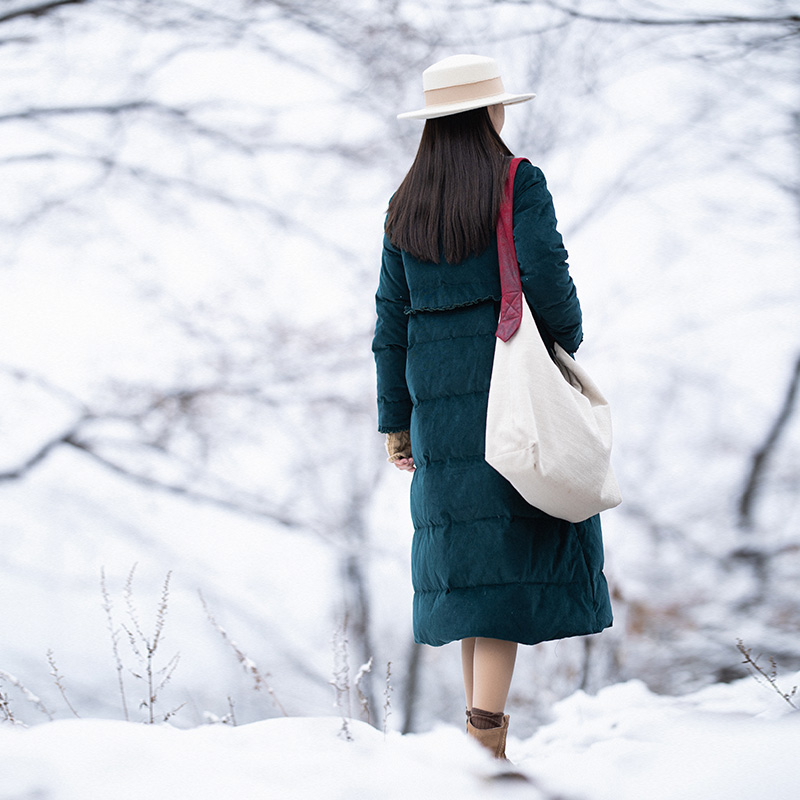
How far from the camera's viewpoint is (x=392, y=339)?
1.49 m

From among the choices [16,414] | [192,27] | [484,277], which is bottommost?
[16,414]

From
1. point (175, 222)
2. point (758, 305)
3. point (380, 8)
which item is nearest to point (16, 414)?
point (175, 222)

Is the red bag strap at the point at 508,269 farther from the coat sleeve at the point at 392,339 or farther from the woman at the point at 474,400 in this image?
the coat sleeve at the point at 392,339

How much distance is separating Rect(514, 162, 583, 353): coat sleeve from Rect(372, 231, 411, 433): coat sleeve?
25 centimetres

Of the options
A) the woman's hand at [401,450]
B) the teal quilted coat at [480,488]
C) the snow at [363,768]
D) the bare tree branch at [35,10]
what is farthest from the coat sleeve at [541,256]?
the bare tree branch at [35,10]

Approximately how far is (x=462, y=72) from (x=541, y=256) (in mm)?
363

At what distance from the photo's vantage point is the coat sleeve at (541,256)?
51.2 inches

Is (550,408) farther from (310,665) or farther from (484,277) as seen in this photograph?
(310,665)

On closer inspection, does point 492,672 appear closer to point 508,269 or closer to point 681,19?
point 508,269

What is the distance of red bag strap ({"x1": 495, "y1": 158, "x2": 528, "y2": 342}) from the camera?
1301mm

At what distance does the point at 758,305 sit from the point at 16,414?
2365 millimetres

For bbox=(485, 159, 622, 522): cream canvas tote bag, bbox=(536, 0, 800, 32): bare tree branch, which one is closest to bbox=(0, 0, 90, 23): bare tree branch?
bbox=(536, 0, 800, 32): bare tree branch

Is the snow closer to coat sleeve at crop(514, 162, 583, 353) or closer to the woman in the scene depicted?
the woman

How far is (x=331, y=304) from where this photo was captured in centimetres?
279
